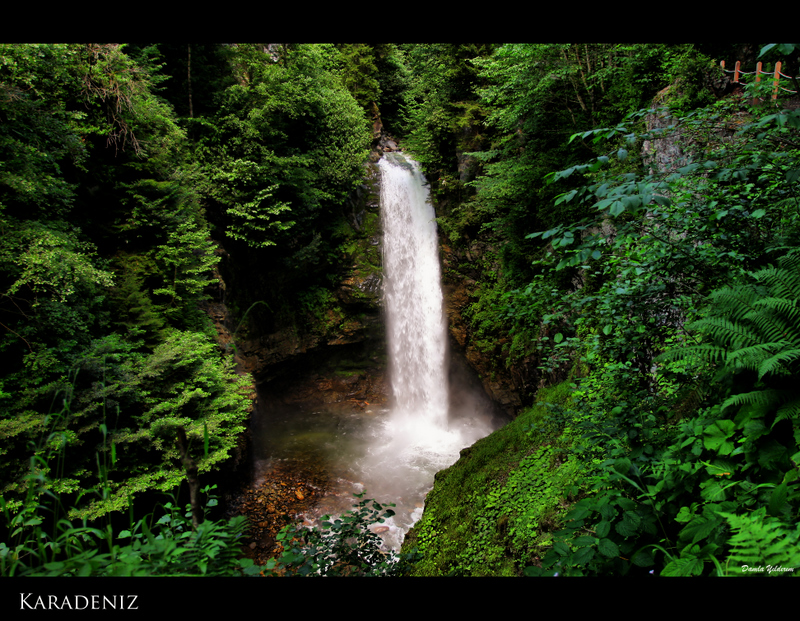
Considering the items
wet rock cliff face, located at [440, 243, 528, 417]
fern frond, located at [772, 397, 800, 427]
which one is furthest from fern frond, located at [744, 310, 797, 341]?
wet rock cliff face, located at [440, 243, 528, 417]

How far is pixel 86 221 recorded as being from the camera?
23.4ft

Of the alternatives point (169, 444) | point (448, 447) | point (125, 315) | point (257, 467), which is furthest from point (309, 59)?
point (448, 447)

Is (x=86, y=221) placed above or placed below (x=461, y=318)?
above

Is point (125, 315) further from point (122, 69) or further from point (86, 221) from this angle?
point (122, 69)

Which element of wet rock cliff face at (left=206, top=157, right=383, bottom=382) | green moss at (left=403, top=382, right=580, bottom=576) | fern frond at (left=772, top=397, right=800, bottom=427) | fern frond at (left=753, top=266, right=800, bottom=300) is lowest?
green moss at (left=403, top=382, right=580, bottom=576)

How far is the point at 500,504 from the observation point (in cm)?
502

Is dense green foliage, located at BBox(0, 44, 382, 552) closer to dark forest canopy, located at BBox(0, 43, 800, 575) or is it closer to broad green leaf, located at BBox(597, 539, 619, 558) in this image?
dark forest canopy, located at BBox(0, 43, 800, 575)

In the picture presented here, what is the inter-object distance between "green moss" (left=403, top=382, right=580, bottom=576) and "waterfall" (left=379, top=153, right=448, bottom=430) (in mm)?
7106

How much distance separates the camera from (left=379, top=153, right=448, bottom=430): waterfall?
45.4 feet

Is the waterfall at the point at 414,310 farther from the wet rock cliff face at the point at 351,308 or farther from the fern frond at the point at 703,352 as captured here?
the fern frond at the point at 703,352

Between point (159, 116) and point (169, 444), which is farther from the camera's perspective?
point (159, 116)
